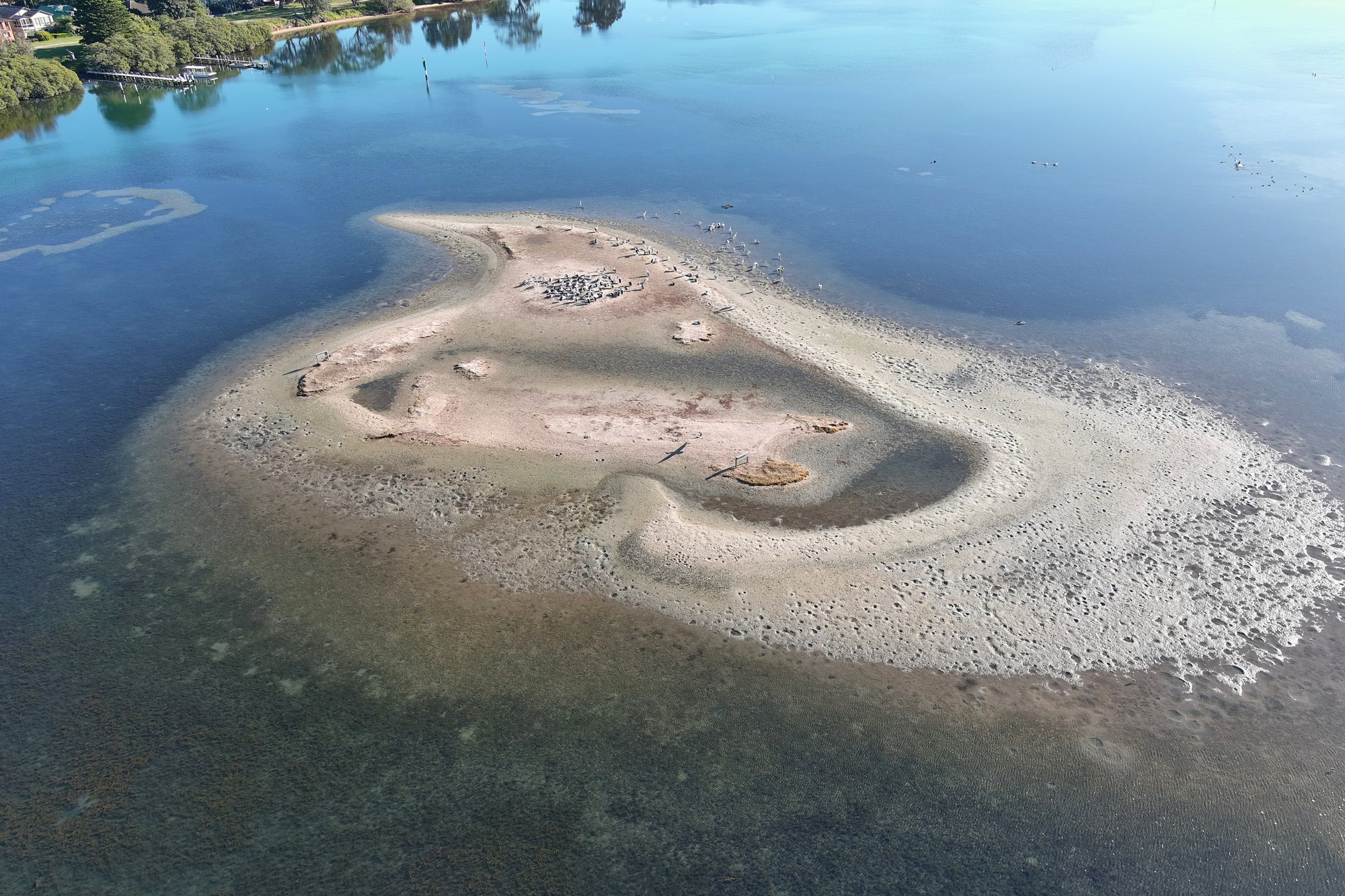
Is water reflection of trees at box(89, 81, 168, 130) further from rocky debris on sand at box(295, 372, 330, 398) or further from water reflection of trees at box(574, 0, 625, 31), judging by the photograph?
water reflection of trees at box(574, 0, 625, 31)

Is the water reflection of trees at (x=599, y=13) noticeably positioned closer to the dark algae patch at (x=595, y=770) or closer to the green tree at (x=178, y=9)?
the green tree at (x=178, y=9)

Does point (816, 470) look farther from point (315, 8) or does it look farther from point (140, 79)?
point (315, 8)

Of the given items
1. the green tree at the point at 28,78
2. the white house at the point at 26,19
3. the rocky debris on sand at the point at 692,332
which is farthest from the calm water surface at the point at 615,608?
the white house at the point at 26,19

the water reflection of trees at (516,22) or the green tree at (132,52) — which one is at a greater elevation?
the water reflection of trees at (516,22)

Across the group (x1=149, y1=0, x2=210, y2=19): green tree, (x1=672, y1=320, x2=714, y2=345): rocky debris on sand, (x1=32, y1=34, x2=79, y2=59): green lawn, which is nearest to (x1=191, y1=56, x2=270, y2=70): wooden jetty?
(x1=149, y1=0, x2=210, y2=19): green tree

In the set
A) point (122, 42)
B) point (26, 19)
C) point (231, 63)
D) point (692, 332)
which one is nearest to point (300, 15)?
point (231, 63)

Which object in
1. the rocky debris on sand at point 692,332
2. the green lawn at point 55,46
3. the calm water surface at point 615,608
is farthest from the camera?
the green lawn at point 55,46

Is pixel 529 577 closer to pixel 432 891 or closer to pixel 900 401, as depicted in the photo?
pixel 432 891
